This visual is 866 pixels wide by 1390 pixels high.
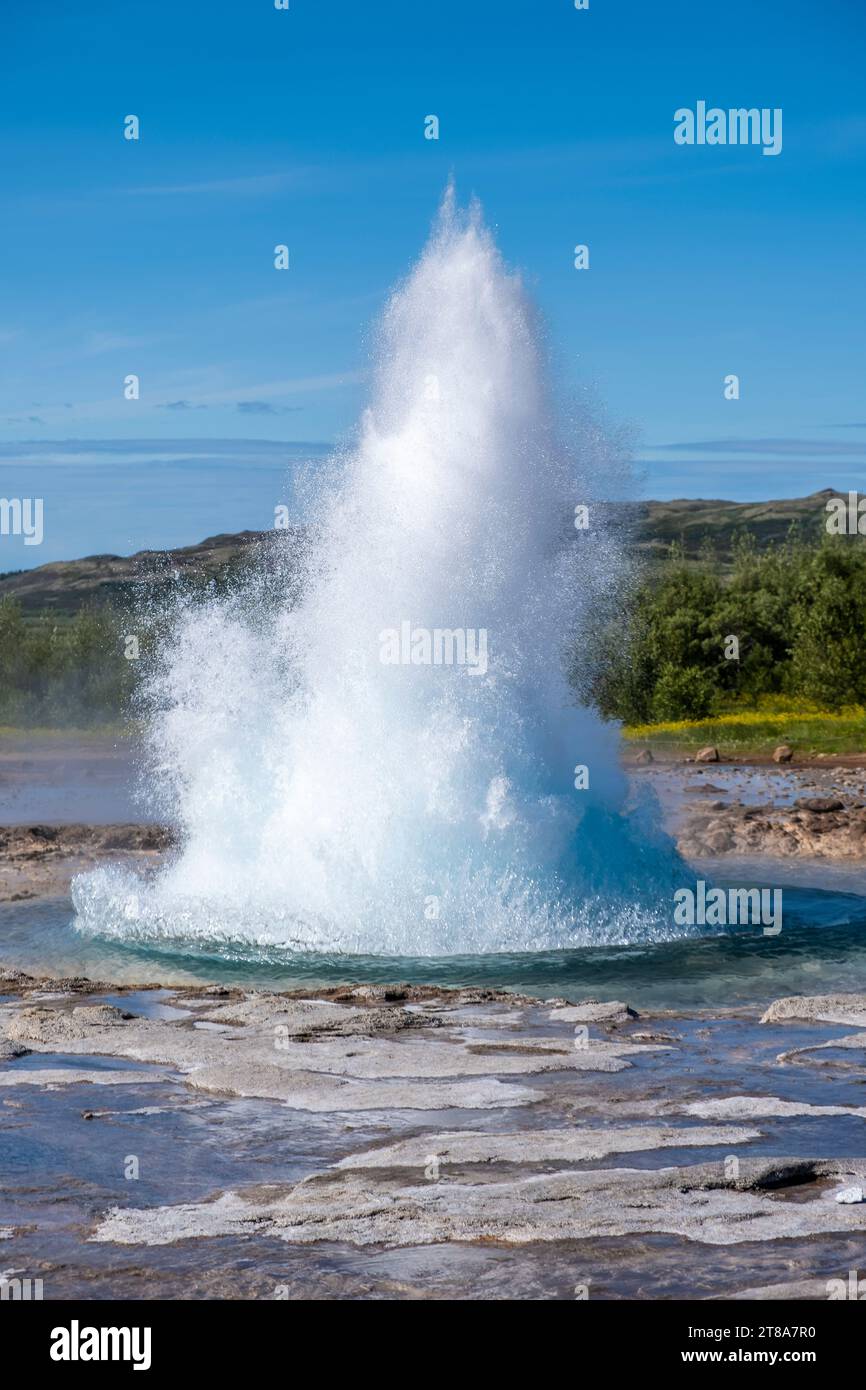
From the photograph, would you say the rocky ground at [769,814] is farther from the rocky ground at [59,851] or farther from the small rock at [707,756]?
the rocky ground at [59,851]

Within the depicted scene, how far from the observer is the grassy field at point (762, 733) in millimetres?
41188

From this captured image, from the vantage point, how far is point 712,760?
39156 mm

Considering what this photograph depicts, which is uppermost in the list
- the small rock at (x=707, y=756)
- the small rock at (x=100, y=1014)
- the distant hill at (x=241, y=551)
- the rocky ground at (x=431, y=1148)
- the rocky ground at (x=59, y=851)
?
the distant hill at (x=241, y=551)

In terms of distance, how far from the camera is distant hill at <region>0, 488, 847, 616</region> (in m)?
52.2

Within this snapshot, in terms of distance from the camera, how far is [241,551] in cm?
5962

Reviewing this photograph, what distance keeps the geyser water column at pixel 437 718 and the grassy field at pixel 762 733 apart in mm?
25209

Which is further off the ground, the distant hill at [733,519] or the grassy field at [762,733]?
the distant hill at [733,519]

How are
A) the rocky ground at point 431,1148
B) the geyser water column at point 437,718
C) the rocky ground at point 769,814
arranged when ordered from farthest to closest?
the rocky ground at point 769,814 → the geyser water column at point 437,718 → the rocky ground at point 431,1148

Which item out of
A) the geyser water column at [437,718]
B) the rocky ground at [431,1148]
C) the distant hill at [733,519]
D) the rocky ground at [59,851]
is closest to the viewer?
the rocky ground at [431,1148]

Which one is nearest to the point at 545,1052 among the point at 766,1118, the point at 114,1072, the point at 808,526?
the point at 766,1118

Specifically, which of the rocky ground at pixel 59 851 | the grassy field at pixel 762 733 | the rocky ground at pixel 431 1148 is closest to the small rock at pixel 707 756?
the grassy field at pixel 762 733

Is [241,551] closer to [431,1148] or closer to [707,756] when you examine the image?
[707,756]

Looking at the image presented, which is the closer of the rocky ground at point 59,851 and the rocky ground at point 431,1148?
the rocky ground at point 431,1148

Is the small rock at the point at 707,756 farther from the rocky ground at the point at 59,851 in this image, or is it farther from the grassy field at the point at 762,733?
the rocky ground at the point at 59,851
